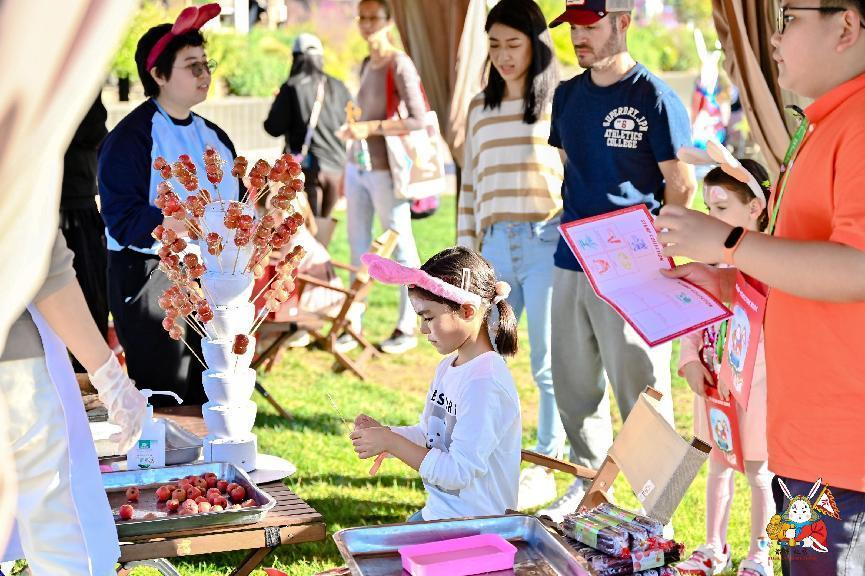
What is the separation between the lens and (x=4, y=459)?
4.22 ft

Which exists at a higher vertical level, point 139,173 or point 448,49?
point 448,49

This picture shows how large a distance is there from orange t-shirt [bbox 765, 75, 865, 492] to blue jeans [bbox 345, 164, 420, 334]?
4.57 meters

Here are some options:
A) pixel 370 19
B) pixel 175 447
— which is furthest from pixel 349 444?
pixel 370 19

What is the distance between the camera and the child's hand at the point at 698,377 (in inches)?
146

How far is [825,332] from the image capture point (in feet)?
7.23

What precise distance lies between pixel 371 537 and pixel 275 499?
0.67m

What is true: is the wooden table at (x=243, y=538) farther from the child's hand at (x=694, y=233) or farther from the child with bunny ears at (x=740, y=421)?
the child with bunny ears at (x=740, y=421)

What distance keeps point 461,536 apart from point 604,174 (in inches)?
79.4

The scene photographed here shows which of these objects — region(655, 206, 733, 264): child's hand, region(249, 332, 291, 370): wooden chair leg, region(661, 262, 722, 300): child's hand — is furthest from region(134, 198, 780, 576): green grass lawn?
region(655, 206, 733, 264): child's hand

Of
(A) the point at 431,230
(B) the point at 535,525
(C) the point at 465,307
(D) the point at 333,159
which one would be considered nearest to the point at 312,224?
(D) the point at 333,159

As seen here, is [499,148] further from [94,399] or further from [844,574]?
[844,574]

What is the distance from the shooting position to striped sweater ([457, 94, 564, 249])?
462 cm

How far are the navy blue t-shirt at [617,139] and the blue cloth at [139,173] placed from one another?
4.23 feet

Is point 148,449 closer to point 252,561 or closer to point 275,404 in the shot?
point 252,561
